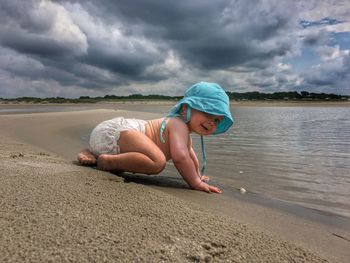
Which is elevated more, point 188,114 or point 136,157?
point 188,114

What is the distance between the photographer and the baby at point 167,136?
256 centimetres

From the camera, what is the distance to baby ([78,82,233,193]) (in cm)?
256

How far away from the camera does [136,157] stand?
2539 millimetres

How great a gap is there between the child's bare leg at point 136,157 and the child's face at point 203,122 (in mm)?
374

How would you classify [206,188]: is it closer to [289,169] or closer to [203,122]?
[203,122]

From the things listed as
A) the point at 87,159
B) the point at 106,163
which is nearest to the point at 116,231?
the point at 106,163

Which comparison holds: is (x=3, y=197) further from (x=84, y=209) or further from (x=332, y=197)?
(x=332, y=197)

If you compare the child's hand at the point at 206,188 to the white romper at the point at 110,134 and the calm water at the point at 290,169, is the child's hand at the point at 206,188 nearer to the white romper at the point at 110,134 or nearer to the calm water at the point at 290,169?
the calm water at the point at 290,169

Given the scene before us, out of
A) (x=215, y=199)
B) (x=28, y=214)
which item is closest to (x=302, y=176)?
(x=215, y=199)

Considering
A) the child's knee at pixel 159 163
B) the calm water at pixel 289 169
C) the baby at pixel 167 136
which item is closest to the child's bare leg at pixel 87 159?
the baby at pixel 167 136

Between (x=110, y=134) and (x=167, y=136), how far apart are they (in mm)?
509

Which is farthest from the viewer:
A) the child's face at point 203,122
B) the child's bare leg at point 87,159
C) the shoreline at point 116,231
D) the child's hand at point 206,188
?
the child's bare leg at point 87,159

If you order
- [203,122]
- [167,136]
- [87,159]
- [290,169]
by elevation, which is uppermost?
[203,122]

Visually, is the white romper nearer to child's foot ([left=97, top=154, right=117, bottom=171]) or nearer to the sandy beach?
child's foot ([left=97, top=154, right=117, bottom=171])
